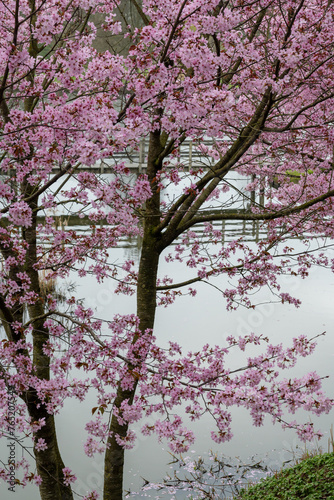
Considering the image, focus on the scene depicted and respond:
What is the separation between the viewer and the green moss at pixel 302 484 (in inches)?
207

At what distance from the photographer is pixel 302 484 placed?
5516mm

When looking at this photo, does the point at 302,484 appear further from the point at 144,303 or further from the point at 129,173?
the point at 129,173

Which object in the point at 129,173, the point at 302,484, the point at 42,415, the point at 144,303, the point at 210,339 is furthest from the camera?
the point at 210,339

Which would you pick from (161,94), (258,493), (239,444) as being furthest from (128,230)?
(239,444)

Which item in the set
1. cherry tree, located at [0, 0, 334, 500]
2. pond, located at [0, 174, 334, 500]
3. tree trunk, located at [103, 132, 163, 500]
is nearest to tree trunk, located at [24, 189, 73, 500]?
cherry tree, located at [0, 0, 334, 500]

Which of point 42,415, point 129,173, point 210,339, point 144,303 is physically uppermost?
point 210,339

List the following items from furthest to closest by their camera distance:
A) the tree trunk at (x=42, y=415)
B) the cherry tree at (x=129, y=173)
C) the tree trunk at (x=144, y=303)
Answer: the tree trunk at (x=144, y=303)
the tree trunk at (x=42, y=415)
the cherry tree at (x=129, y=173)

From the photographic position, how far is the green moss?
5.26m

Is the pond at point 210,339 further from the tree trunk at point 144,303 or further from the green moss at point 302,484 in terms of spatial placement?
the green moss at point 302,484

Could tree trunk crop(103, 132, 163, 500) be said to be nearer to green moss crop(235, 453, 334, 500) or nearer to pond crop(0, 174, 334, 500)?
pond crop(0, 174, 334, 500)

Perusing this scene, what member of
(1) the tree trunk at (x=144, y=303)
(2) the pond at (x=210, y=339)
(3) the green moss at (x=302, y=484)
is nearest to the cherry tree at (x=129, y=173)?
(1) the tree trunk at (x=144, y=303)

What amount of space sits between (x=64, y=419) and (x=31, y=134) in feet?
20.7

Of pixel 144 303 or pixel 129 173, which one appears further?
pixel 144 303

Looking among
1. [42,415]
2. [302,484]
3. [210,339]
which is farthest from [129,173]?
[210,339]
